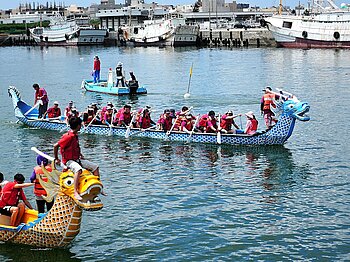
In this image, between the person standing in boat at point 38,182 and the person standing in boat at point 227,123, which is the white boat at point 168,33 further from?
the person standing in boat at point 38,182

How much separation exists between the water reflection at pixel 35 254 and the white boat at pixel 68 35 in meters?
119

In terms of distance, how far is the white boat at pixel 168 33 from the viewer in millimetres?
118312

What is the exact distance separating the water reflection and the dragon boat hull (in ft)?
101

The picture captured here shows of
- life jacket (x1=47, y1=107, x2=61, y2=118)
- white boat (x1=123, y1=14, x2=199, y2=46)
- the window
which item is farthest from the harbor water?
white boat (x1=123, y1=14, x2=199, y2=46)

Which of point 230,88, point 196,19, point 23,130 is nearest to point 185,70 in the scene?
point 230,88

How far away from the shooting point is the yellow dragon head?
14.1 m

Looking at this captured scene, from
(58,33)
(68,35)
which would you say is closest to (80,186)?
(68,35)

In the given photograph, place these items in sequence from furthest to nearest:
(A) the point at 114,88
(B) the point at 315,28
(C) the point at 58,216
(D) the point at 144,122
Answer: (B) the point at 315,28 → (A) the point at 114,88 → (D) the point at 144,122 → (C) the point at 58,216

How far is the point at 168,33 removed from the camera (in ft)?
392

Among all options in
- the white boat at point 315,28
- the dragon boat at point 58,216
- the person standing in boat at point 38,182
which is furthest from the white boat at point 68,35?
the dragon boat at point 58,216

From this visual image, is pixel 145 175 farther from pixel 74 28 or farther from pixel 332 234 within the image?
pixel 74 28

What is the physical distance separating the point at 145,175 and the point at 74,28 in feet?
372

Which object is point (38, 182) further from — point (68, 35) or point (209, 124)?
point (68, 35)

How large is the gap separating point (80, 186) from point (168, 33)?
352ft
